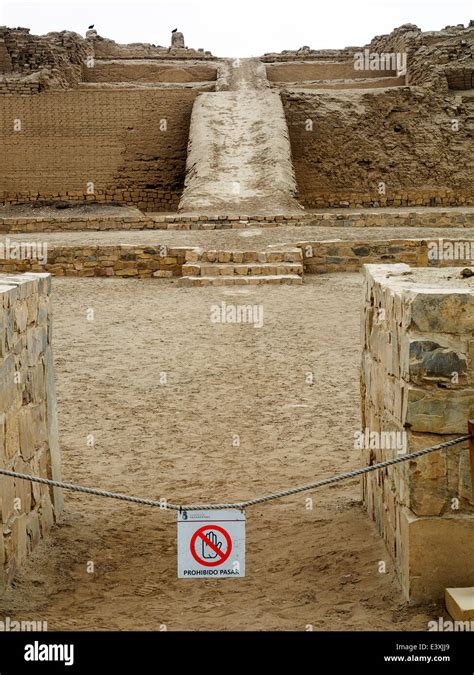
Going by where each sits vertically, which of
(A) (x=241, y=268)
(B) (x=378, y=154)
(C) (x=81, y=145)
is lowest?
(A) (x=241, y=268)

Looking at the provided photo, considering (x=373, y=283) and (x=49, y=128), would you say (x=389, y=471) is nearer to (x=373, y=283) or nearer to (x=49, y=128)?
(x=373, y=283)

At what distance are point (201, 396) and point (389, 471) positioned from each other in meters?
3.13

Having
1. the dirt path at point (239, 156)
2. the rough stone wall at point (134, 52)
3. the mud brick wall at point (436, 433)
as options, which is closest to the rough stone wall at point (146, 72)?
the rough stone wall at point (134, 52)

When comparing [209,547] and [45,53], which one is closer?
[209,547]

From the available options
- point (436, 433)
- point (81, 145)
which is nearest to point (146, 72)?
point (81, 145)

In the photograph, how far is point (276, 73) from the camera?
1139 inches

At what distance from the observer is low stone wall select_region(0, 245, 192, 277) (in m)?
13.9

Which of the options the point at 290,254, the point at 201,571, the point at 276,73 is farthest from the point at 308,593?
the point at 276,73

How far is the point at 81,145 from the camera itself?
70.0ft

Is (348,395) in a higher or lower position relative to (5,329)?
lower

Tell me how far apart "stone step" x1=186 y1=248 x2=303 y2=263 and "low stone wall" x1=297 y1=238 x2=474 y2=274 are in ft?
1.47

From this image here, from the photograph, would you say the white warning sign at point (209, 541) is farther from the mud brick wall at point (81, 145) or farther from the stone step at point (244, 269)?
the mud brick wall at point (81, 145)

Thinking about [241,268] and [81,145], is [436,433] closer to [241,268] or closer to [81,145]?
[241,268]

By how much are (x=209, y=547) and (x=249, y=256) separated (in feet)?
32.3
